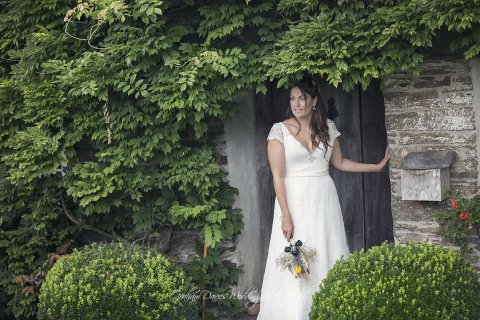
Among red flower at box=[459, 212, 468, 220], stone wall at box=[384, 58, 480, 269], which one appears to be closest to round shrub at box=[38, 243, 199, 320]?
stone wall at box=[384, 58, 480, 269]

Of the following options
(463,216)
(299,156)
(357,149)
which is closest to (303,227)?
(299,156)

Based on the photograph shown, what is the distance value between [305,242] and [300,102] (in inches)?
43.9

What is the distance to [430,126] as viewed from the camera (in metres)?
5.13

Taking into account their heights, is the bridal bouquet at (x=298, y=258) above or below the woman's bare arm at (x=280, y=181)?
below

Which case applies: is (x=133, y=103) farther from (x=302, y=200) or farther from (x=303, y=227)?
(x=303, y=227)

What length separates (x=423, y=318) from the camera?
4094mm

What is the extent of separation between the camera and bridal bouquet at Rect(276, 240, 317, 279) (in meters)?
5.18

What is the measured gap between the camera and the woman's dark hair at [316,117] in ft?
17.3

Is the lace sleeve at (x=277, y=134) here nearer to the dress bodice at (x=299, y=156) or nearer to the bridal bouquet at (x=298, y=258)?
the dress bodice at (x=299, y=156)

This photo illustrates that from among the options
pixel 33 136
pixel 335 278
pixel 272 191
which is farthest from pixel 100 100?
pixel 335 278

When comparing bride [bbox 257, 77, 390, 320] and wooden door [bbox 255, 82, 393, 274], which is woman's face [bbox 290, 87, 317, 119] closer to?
bride [bbox 257, 77, 390, 320]

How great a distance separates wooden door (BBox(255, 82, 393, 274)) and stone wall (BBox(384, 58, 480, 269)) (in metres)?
0.59

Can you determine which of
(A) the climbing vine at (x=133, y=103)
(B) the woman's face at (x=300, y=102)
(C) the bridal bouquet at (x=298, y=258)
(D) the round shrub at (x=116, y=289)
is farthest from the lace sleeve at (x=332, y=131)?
(D) the round shrub at (x=116, y=289)

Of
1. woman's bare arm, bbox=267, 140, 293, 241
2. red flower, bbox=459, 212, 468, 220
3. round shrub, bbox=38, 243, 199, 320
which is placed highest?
woman's bare arm, bbox=267, 140, 293, 241
